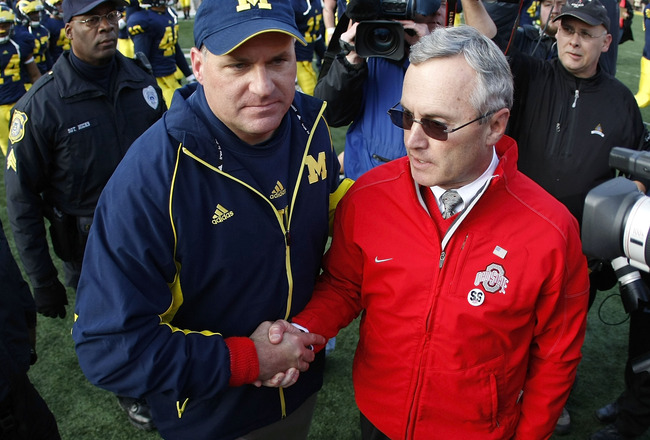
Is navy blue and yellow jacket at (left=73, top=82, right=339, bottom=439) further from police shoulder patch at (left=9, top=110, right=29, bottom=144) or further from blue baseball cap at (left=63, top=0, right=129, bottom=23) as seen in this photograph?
blue baseball cap at (left=63, top=0, right=129, bottom=23)

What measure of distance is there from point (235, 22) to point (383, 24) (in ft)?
3.67

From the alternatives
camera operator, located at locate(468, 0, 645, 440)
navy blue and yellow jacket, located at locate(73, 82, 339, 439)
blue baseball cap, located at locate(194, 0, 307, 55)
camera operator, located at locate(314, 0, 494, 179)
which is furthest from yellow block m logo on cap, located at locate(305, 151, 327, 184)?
camera operator, located at locate(468, 0, 645, 440)

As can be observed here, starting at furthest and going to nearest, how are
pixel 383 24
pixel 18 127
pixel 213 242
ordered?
1. pixel 18 127
2. pixel 383 24
3. pixel 213 242

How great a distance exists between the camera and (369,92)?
2.73 m

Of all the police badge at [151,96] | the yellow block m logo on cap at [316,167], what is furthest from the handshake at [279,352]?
the police badge at [151,96]

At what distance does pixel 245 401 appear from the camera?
187cm

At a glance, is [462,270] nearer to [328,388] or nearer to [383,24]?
[383,24]

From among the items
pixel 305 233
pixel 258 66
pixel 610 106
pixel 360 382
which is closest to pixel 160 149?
pixel 258 66

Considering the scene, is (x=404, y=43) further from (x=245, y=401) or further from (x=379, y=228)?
(x=245, y=401)

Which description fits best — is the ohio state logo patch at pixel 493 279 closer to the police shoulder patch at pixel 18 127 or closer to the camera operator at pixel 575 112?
the camera operator at pixel 575 112

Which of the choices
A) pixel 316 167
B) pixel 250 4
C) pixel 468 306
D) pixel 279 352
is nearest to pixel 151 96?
pixel 316 167

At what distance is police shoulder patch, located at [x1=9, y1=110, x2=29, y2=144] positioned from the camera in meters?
2.88

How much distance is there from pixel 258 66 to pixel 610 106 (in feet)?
7.06

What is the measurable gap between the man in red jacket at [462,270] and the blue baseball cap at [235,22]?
41 centimetres
